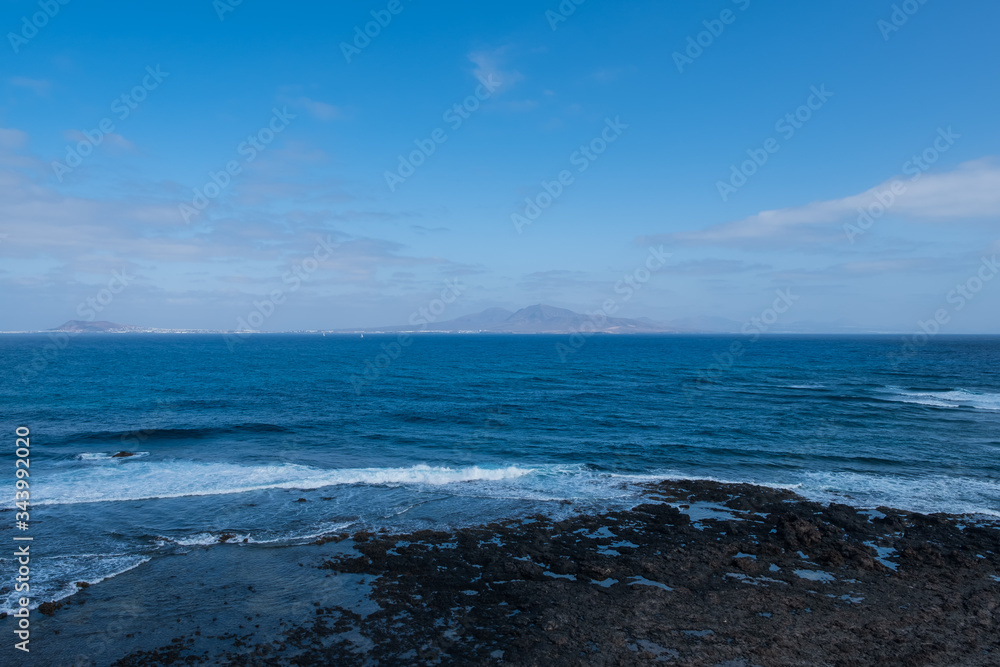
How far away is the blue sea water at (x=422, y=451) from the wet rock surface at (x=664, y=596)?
359 cm

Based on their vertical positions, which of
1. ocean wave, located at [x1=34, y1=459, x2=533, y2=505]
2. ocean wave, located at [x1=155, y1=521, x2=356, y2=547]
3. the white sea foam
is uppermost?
the white sea foam

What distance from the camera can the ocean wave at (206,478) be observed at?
26.8 meters

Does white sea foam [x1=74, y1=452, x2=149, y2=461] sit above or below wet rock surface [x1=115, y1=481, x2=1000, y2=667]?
above

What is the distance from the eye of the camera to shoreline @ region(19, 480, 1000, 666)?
13.9 meters

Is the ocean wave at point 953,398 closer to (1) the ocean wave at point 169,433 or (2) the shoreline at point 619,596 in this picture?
(2) the shoreline at point 619,596

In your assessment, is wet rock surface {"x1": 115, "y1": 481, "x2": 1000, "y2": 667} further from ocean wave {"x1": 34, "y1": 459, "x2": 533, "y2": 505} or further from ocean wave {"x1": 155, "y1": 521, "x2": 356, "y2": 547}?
ocean wave {"x1": 34, "y1": 459, "x2": 533, "y2": 505}

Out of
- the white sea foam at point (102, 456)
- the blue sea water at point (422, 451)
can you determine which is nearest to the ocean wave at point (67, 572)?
the blue sea water at point (422, 451)

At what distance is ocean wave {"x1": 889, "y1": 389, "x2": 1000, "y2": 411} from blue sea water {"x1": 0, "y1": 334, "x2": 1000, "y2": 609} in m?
0.45

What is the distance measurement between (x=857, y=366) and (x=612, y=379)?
173 feet

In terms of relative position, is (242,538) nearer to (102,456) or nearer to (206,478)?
(206,478)

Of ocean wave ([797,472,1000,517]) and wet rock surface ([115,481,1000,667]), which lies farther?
ocean wave ([797,472,1000,517])

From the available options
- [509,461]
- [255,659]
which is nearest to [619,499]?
[509,461]

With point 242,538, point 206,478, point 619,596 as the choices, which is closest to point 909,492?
point 619,596

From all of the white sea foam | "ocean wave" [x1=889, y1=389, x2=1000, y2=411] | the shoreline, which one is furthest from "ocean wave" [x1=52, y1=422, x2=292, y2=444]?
"ocean wave" [x1=889, y1=389, x2=1000, y2=411]
